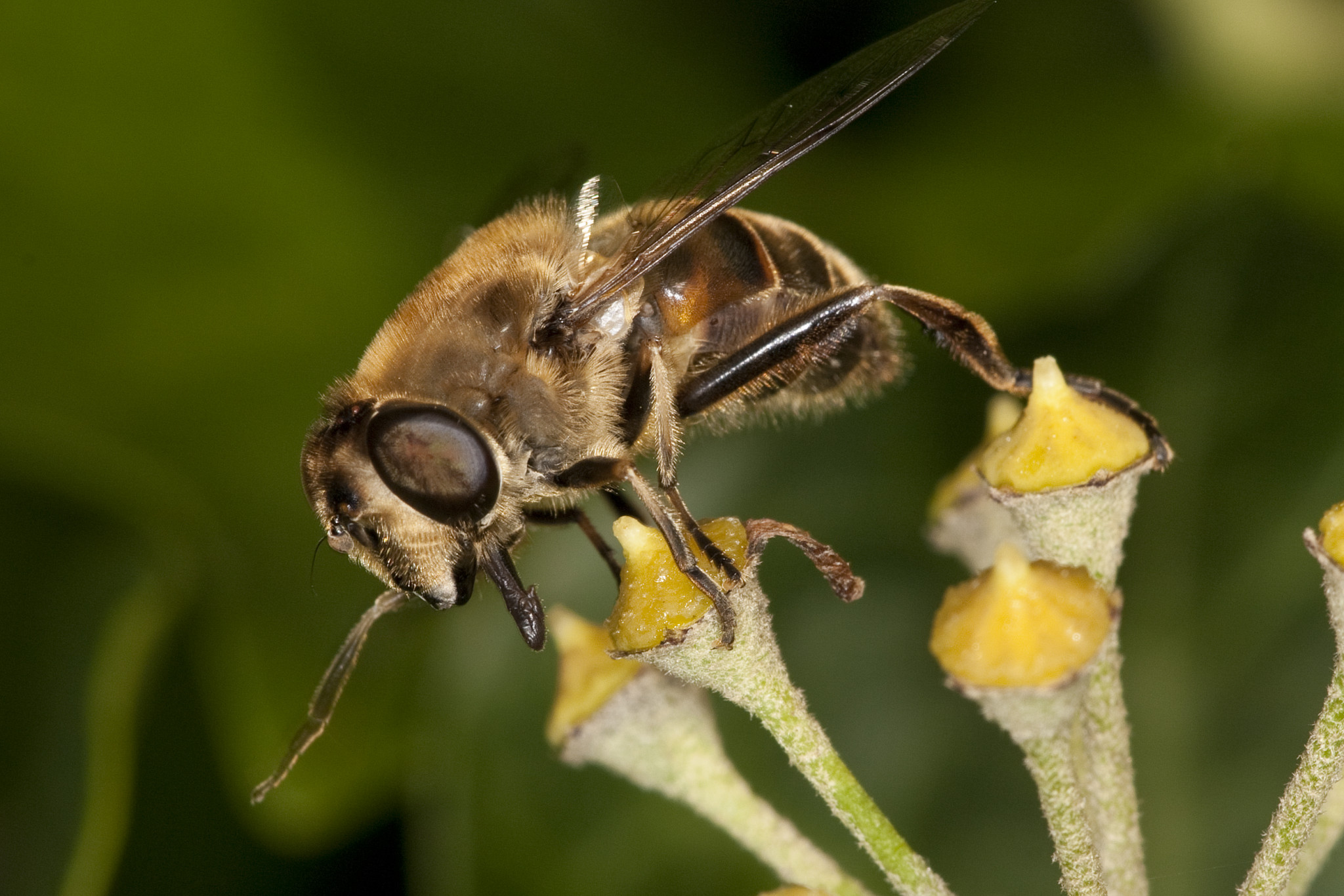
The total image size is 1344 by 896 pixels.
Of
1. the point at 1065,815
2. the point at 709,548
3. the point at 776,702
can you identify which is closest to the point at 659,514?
the point at 709,548

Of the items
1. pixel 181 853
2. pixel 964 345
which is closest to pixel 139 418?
pixel 181 853

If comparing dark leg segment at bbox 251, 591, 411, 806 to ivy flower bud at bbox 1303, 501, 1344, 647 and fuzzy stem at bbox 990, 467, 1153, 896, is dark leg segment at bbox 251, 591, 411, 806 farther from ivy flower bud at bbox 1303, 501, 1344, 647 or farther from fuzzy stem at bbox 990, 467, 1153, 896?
ivy flower bud at bbox 1303, 501, 1344, 647

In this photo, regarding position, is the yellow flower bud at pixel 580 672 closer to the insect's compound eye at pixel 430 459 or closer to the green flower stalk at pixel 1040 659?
the insect's compound eye at pixel 430 459

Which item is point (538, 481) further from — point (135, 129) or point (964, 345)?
point (135, 129)

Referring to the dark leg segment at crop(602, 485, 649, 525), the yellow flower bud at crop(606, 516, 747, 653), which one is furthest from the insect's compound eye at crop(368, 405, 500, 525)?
the dark leg segment at crop(602, 485, 649, 525)

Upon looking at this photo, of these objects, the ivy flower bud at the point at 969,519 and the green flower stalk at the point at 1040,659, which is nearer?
the green flower stalk at the point at 1040,659

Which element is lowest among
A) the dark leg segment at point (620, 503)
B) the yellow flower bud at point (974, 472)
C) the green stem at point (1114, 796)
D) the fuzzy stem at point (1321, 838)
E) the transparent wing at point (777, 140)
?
the fuzzy stem at point (1321, 838)

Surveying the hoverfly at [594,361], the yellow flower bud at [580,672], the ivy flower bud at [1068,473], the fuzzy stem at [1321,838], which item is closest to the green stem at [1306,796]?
the fuzzy stem at [1321,838]
